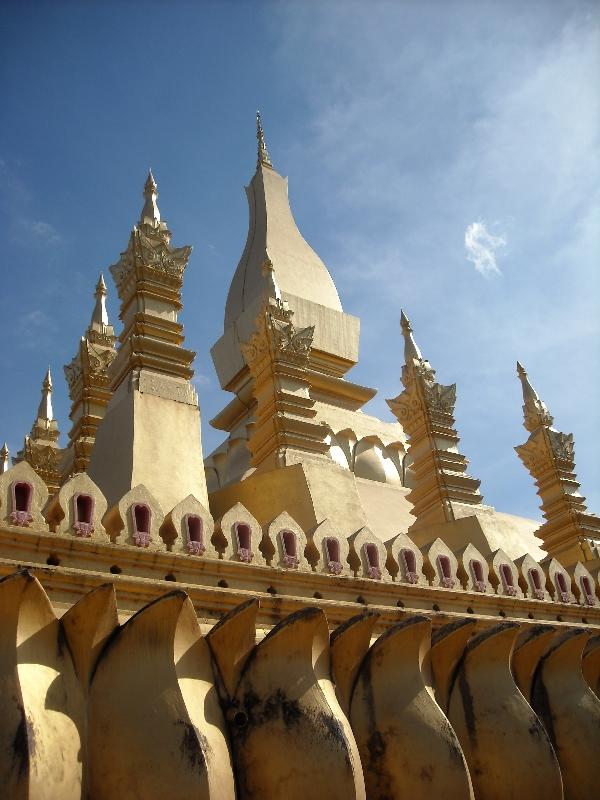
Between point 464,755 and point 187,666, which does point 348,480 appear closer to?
point 464,755

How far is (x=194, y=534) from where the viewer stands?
7.91 metres

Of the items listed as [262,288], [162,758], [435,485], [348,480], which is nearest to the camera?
[162,758]

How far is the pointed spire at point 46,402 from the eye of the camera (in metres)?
18.0

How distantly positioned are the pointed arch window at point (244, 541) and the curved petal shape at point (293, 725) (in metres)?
1.56

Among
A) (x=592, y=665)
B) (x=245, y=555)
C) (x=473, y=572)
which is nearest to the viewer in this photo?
(x=245, y=555)

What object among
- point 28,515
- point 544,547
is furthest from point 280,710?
point 544,547

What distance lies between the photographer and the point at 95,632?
5.88 m

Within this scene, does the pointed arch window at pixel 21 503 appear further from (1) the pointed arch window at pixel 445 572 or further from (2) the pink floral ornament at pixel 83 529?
(1) the pointed arch window at pixel 445 572

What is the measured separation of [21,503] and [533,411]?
42.6 feet

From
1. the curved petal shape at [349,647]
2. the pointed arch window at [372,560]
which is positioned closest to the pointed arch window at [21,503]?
the curved petal shape at [349,647]

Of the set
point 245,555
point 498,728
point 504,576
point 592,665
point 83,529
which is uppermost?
A: point 504,576

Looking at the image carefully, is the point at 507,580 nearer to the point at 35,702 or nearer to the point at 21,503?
the point at 21,503

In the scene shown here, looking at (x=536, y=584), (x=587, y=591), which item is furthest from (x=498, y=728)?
(x=587, y=591)

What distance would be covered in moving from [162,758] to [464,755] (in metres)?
3.10
